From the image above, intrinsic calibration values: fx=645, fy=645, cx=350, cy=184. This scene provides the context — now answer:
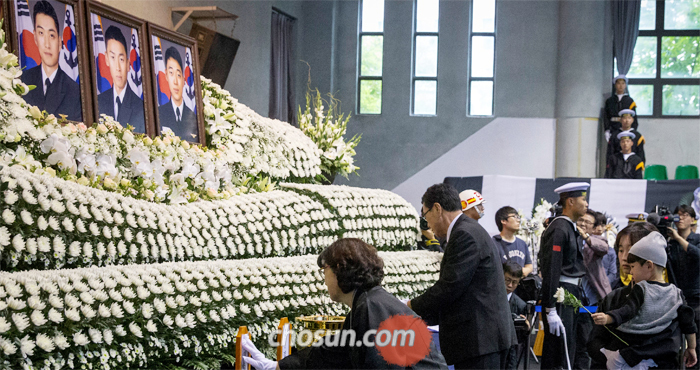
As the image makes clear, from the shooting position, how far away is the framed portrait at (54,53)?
277 cm

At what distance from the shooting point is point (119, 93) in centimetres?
325

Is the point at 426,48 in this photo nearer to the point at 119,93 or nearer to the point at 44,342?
the point at 119,93

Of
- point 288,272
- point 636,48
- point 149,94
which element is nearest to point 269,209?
point 288,272

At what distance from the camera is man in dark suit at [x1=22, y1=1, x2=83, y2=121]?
110 inches

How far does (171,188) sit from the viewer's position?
10.2ft

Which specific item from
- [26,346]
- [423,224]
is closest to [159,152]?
[26,346]

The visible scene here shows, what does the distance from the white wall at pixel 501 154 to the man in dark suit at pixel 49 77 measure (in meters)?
10.1

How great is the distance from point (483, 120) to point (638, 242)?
390 inches

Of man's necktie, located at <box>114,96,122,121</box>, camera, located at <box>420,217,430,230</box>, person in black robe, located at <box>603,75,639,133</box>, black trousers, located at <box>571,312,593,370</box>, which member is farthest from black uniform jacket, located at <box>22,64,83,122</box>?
person in black robe, located at <box>603,75,639,133</box>

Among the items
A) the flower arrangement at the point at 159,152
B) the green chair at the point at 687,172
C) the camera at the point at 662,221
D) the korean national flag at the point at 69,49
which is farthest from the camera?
the green chair at the point at 687,172

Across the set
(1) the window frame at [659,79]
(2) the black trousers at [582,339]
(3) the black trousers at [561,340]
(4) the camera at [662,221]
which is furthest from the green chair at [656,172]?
(3) the black trousers at [561,340]

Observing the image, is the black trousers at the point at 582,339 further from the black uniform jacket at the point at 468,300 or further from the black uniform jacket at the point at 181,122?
the black uniform jacket at the point at 181,122

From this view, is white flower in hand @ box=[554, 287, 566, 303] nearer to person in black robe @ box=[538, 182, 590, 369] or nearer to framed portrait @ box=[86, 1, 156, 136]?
person in black robe @ box=[538, 182, 590, 369]

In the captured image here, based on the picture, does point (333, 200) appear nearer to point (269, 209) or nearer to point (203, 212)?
point (269, 209)
